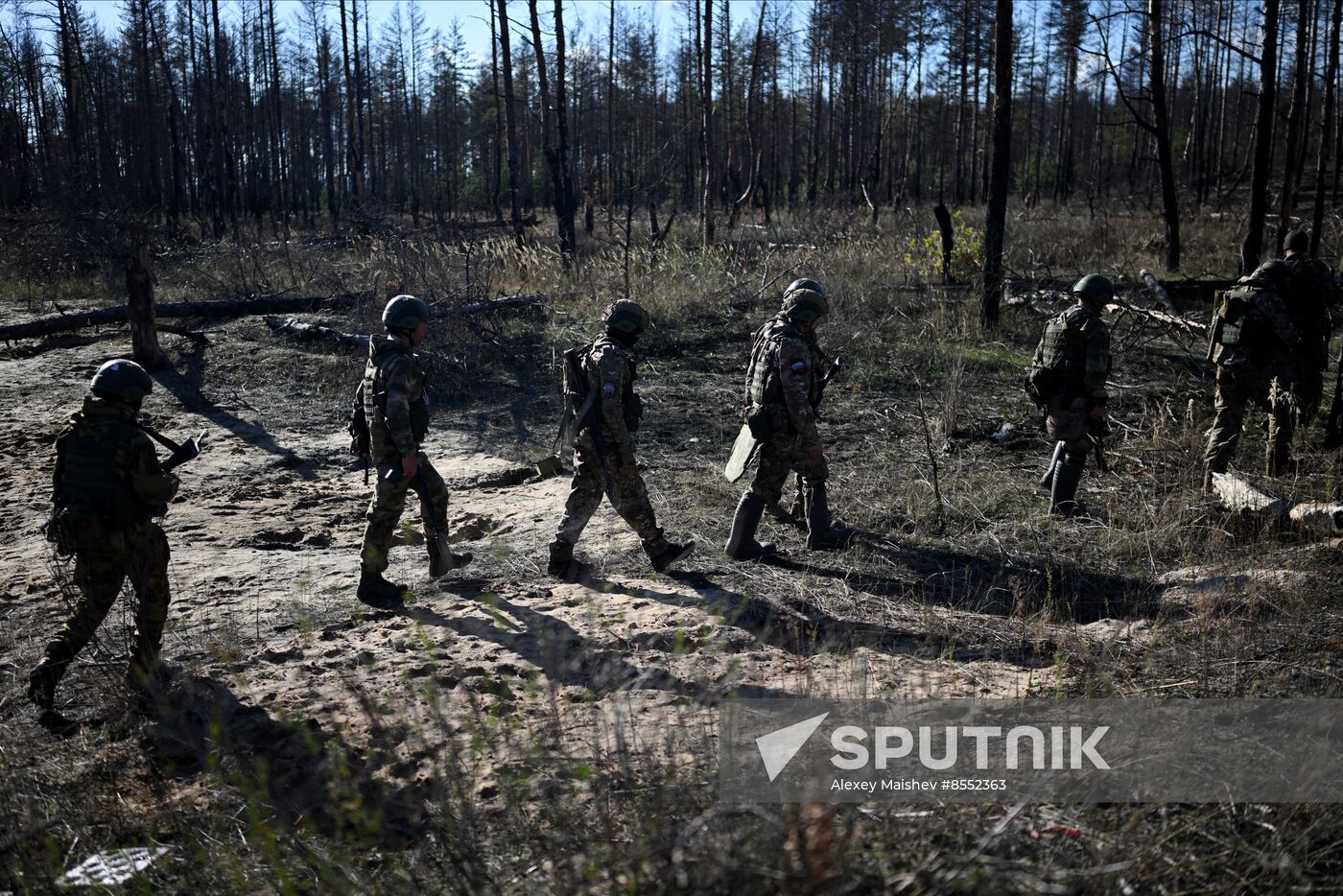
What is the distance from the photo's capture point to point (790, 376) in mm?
5609

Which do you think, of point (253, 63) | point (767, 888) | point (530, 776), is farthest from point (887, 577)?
point (253, 63)

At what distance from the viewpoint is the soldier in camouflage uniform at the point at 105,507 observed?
4246mm

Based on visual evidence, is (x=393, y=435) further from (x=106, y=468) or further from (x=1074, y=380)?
(x=1074, y=380)

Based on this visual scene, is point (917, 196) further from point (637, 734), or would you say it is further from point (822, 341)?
point (637, 734)

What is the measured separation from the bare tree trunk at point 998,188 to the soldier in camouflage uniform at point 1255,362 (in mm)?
4636

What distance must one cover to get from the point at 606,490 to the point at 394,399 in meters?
1.31

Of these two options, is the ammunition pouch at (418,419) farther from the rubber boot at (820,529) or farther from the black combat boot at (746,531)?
the rubber boot at (820,529)

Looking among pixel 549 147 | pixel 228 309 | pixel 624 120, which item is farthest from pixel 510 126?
pixel 624 120

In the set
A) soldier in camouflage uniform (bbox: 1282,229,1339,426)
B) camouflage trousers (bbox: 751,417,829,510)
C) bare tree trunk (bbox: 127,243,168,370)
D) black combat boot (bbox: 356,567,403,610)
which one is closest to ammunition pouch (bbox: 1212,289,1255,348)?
soldier in camouflage uniform (bbox: 1282,229,1339,426)

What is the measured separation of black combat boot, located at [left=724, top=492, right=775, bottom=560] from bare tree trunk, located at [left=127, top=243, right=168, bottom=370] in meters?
8.71

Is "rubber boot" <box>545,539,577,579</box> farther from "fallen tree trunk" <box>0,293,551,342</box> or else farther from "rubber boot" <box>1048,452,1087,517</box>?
"fallen tree trunk" <box>0,293,551,342</box>

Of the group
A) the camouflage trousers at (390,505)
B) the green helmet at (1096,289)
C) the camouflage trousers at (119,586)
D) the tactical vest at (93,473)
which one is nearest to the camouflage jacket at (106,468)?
the tactical vest at (93,473)

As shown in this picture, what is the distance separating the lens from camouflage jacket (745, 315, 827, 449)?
562 centimetres

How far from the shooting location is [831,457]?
8047mm
